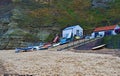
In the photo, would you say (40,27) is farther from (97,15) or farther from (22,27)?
(97,15)

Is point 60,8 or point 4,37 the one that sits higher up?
point 60,8

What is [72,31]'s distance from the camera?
65.7 metres

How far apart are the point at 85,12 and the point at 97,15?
364cm

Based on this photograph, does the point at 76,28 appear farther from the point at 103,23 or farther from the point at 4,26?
the point at 4,26

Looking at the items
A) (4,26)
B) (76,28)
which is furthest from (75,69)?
(4,26)

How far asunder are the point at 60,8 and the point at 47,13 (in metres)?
5.04

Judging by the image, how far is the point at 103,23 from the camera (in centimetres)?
7369

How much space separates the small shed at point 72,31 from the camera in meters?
65.9

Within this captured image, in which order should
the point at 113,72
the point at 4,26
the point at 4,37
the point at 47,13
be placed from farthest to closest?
the point at 47,13 < the point at 4,26 < the point at 4,37 < the point at 113,72

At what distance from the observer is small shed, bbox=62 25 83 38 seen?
65.9 metres

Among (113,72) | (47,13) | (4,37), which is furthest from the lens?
(47,13)

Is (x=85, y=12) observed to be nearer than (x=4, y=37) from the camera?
No

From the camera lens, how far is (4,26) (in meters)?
71.5

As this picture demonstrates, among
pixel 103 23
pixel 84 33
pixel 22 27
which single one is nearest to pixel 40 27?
pixel 22 27
